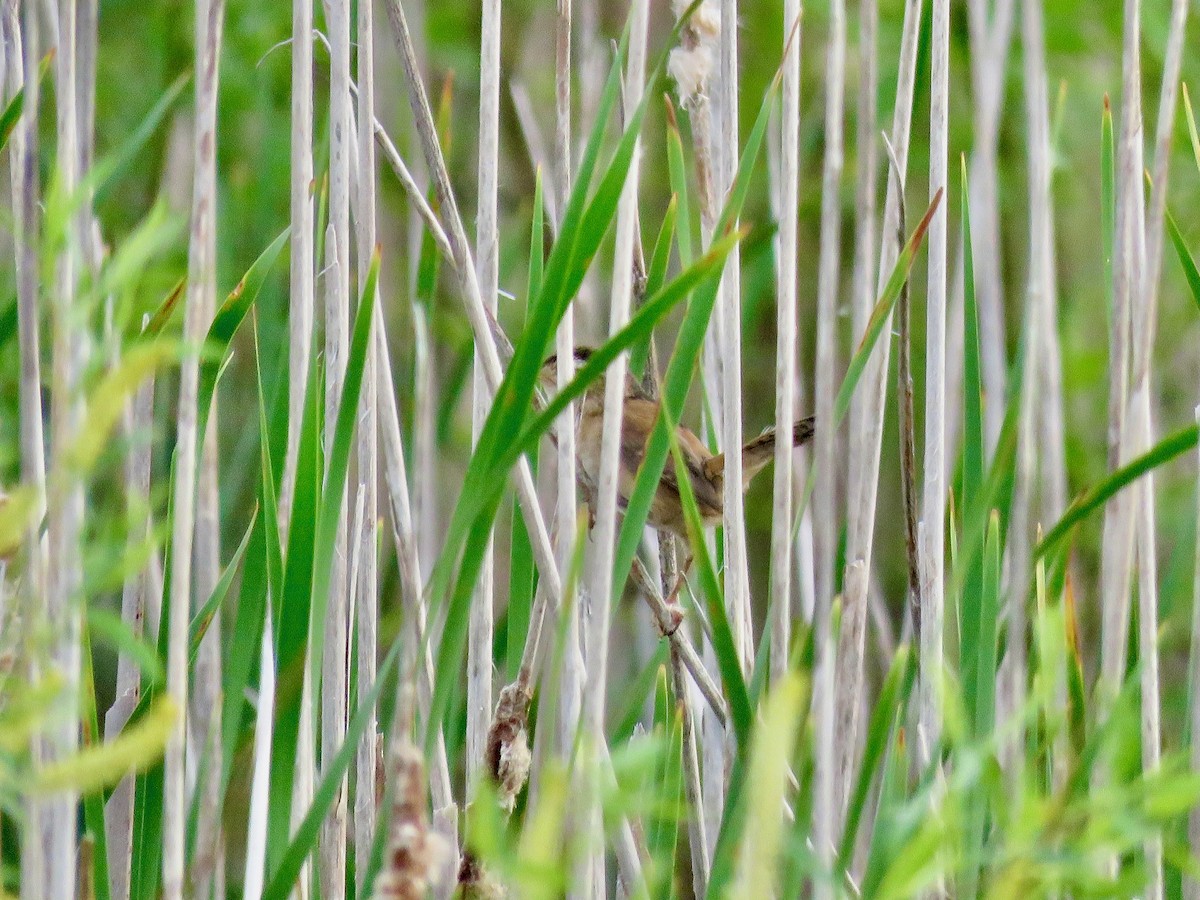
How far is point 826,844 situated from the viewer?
3.34ft

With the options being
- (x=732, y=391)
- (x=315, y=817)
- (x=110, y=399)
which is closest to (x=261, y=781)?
(x=315, y=817)

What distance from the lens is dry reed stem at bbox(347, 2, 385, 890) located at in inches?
49.2

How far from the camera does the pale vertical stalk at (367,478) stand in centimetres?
125

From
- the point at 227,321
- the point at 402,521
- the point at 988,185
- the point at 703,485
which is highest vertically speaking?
the point at 988,185

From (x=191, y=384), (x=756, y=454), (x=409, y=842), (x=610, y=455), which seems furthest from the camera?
(x=756, y=454)

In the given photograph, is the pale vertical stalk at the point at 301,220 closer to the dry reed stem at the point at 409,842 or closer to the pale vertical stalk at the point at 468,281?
the pale vertical stalk at the point at 468,281

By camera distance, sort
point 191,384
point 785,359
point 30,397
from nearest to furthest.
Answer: point 30,397
point 191,384
point 785,359

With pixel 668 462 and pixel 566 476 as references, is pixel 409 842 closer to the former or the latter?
pixel 566 476

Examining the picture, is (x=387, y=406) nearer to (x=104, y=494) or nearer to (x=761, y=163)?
(x=104, y=494)

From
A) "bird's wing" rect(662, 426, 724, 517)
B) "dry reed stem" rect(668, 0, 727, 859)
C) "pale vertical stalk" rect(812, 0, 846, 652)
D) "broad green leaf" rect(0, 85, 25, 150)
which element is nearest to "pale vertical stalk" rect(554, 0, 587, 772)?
"dry reed stem" rect(668, 0, 727, 859)

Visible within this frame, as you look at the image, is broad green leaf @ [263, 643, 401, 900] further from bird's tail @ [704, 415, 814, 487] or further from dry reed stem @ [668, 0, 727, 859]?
bird's tail @ [704, 415, 814, 487]

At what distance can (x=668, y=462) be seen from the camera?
2262 mm

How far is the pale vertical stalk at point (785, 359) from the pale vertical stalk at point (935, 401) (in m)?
0.18

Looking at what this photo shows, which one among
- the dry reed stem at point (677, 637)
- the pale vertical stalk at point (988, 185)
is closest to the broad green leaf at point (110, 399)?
the dry reed stem at point (677, 637)
